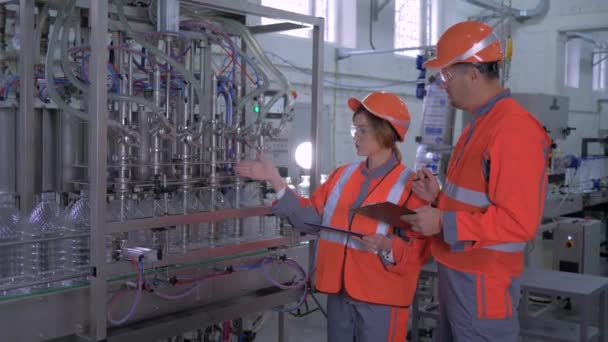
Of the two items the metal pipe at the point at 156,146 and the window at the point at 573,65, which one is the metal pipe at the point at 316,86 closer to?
the metal pipe at the point at 156,146

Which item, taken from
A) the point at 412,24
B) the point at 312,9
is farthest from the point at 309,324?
the point at 412,24

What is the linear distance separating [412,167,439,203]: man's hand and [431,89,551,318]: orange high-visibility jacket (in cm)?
5

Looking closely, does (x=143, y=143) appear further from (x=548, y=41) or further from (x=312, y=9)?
(x=548, y=41)

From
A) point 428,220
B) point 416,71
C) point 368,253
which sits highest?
point 416,71

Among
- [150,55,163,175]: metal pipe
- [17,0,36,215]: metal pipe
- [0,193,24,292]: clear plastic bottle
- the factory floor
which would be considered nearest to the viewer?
[0,193,24,292]: clear plastic bottle

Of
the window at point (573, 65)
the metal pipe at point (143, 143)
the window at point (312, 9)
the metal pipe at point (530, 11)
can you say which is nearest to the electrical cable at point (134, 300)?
the metal pipe at point (143, 143)

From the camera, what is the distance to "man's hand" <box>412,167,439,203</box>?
199cm

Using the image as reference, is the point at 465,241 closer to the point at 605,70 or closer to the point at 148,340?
the point at 148,340

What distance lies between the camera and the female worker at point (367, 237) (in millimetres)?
2025

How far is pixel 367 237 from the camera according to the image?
1.97 metres

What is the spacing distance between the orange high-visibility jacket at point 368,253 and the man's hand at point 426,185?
0.06 m

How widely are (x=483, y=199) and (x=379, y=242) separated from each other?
342 millimetres

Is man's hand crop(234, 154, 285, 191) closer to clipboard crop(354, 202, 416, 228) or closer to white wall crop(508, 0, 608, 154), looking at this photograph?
clipboard crop(354, 202, 416, 228)

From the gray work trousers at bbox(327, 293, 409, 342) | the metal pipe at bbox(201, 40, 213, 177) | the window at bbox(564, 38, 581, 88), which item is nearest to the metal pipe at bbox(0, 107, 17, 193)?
the metal pipe at bbox(201, 40, 213, 177)
